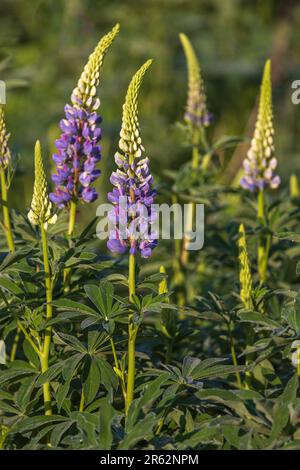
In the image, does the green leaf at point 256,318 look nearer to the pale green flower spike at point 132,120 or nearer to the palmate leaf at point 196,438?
the palmate leaf at point 196,438

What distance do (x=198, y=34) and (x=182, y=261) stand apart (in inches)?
153

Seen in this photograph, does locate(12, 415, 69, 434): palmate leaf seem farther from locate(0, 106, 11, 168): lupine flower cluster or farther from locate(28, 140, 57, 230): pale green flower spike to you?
locate(0, 106, 11, 168): lupine flower cluster

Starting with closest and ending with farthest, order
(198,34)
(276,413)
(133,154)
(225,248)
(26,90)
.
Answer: (276,413), (133,154), (225,248), (26,90), (198,34)

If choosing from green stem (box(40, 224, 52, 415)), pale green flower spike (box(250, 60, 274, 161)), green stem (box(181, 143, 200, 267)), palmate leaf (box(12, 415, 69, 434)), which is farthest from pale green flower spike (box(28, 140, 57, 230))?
green stem (box(181, 143, 200, 267))

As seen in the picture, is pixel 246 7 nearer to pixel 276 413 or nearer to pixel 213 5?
pixel 213 5

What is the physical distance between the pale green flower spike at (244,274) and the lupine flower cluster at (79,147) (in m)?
0.41

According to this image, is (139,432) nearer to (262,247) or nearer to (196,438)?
(196,438)

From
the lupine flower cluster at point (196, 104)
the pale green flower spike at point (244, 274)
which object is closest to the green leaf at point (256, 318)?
the pale green flower spike at point (244, 274)

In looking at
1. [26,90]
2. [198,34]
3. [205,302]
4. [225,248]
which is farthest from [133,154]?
[198,34]

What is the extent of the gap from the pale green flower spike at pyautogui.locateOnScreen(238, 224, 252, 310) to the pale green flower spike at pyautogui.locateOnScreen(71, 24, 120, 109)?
0.52 metres

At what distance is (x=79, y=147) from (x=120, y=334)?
1.64 feet

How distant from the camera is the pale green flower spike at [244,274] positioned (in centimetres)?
207

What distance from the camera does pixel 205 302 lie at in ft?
7.05

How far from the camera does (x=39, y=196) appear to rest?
6.27ft
